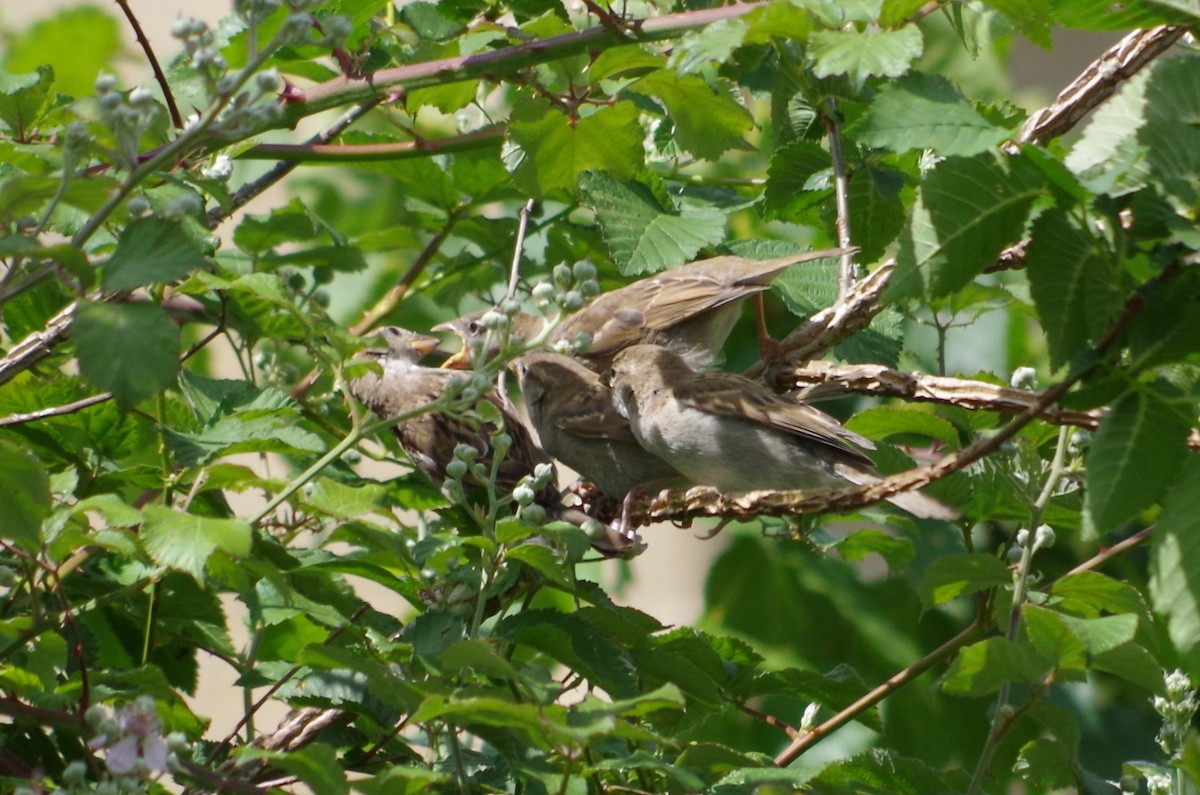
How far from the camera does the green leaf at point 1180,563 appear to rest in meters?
1.26

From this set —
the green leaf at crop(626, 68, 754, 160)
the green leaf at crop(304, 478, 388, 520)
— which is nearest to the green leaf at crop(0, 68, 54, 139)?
the green leaf at crop(304, 478, 388, 520)

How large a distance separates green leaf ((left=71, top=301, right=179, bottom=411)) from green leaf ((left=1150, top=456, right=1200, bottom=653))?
1.00 metres

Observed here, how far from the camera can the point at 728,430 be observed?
2686 millimetres

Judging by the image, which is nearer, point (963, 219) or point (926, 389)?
point (963, 219)

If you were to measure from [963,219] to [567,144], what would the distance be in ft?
3.08

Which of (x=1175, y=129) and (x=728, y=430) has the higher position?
(x=1175, y=129)

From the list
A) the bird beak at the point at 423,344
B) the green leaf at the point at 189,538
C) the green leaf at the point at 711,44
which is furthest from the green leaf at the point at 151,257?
the bird beak at the point at 423,344

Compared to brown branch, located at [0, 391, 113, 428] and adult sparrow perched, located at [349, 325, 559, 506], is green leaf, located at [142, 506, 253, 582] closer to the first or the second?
brown branch, located at [0, 391, 113, 428]

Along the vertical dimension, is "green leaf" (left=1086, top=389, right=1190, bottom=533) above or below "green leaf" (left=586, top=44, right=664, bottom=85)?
below

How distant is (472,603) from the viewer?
185 centimetres

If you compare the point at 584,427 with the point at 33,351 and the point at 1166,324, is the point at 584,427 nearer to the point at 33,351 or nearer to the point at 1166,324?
the point at 33,351

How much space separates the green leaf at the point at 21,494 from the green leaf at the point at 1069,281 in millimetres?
1079

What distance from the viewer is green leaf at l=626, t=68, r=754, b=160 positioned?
6.73 ft

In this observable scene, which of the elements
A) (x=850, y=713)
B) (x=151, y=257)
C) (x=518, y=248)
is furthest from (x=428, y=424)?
(x=151, y=257)
